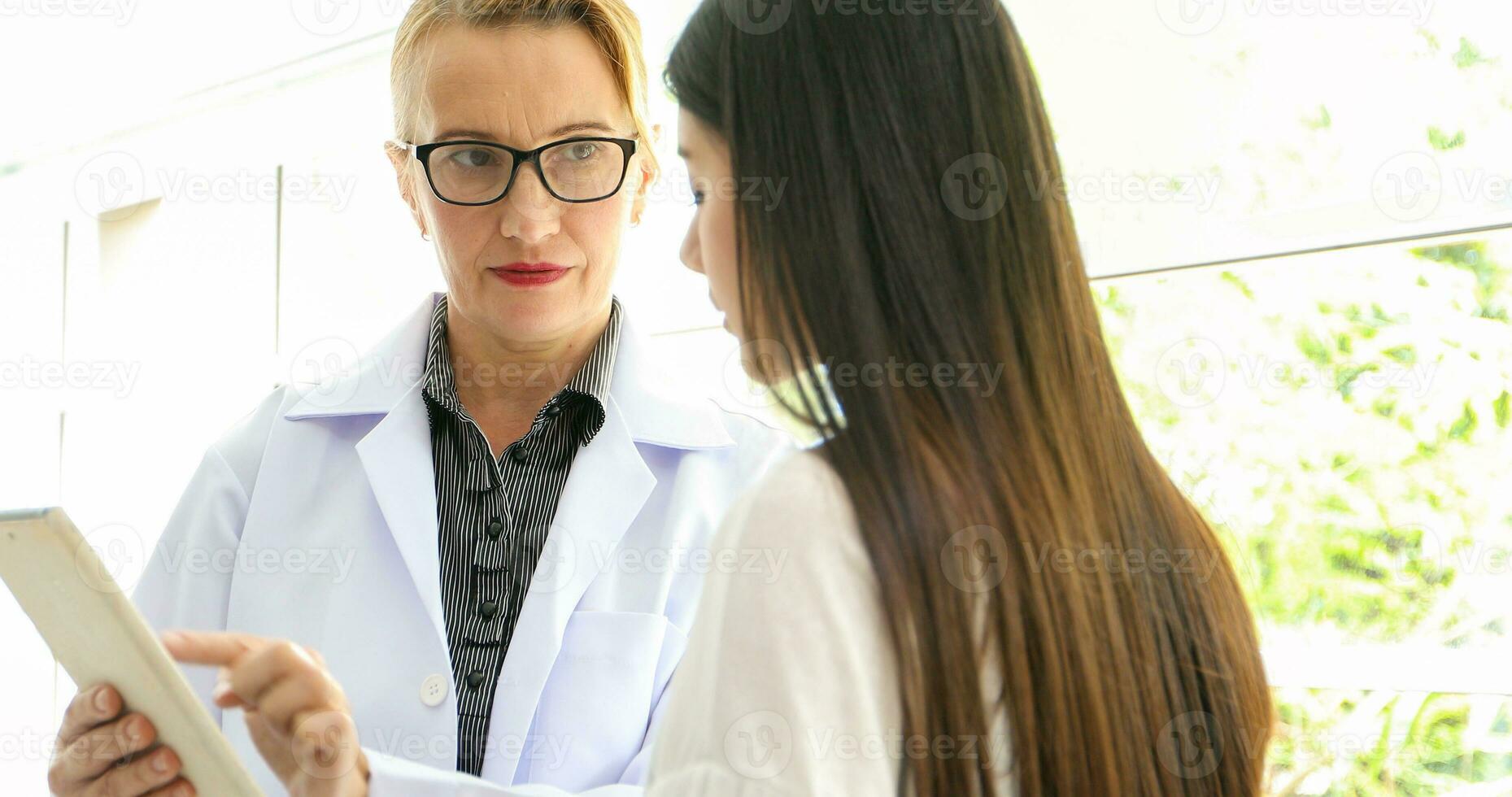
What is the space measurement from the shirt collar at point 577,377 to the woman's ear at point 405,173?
5.1 inches

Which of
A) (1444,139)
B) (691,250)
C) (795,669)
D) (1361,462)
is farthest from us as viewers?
(1361,462)

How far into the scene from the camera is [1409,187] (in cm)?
166

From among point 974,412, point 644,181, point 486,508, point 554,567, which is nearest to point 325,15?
point 644,181

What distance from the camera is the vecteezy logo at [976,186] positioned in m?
0.69

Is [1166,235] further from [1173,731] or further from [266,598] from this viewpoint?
[266,598]

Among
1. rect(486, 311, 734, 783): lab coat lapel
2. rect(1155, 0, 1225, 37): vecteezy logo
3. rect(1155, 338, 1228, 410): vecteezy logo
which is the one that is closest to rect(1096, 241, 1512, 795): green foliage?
rect(1155, 338, 1228, 410): vecteezy logo

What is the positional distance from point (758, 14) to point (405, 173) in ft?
2.61

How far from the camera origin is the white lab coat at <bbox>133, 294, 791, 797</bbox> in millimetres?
1182

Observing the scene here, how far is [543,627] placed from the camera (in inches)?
46.8

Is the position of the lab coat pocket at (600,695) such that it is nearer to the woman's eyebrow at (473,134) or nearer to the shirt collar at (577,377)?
the shirt collar at (577,377)

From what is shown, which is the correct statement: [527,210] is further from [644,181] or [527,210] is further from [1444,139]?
[1444,139]

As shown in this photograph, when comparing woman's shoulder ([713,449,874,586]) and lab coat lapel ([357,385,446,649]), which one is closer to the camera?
woman's shoulder ([713,449,874,586])

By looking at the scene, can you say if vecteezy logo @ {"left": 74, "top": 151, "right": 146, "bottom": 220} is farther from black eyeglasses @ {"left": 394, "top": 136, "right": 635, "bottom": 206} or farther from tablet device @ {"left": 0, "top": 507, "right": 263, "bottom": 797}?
tablet device @ {"left": 0, "top": 507, "right": 263, "bottom": 797}

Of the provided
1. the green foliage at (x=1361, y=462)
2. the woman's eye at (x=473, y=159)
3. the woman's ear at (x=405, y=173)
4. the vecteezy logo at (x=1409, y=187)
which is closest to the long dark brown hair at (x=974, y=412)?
the woman's eye at (x=473, y=159)
